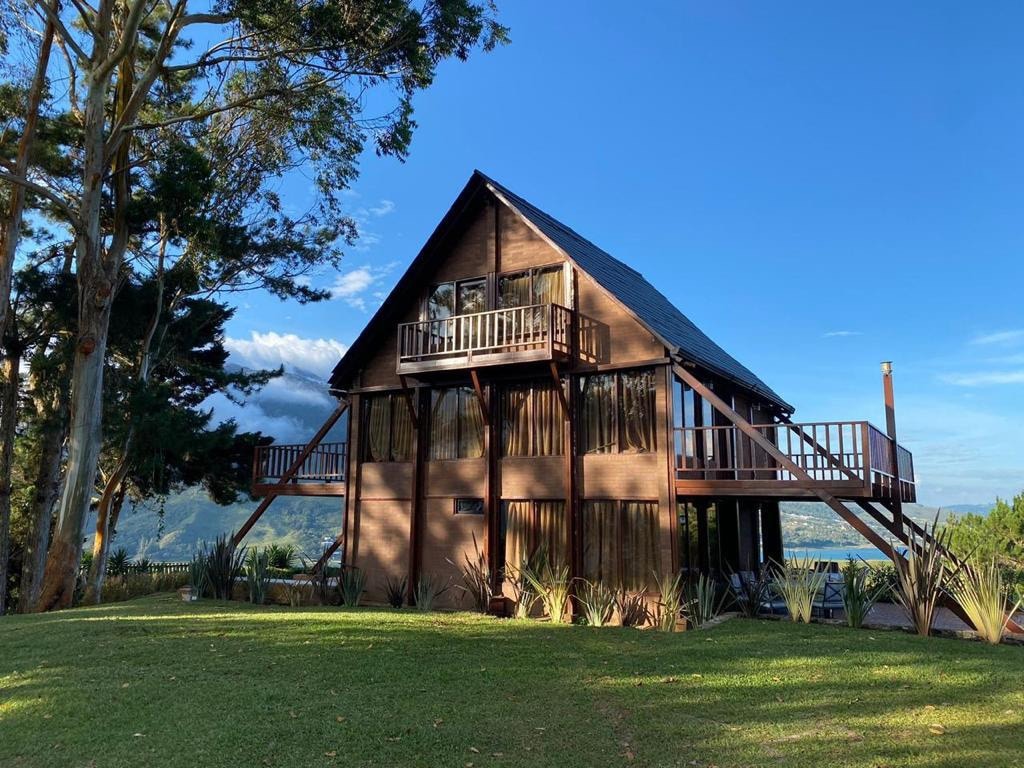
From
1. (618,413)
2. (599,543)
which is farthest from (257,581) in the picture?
(618,413)

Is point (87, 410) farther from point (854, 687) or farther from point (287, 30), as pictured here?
point (854, 687)

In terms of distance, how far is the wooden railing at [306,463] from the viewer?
18.3 meters

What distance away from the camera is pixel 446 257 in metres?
16.8

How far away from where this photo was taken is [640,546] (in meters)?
13.4

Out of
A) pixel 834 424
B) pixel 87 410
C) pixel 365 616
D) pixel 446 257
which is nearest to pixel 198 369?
pixel 87 410

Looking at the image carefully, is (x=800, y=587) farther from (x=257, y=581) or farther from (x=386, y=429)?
(x=257, y=581)

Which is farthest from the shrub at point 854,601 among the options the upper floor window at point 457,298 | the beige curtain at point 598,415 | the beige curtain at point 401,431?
the beige curtain at point 401,431

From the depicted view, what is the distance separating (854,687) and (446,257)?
41.0 feet

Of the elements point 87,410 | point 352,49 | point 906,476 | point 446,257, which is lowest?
point 906,476

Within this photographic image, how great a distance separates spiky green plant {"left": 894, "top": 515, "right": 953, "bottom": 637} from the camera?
10211mm

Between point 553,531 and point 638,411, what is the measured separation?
9.89 feet

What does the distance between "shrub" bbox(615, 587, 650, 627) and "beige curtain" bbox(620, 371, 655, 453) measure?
2.71 meters

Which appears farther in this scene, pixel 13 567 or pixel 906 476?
pixel 13 567

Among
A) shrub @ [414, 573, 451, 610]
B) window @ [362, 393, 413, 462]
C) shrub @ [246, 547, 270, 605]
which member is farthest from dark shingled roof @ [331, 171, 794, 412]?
shrub @ [414, 573, 451, 610]
